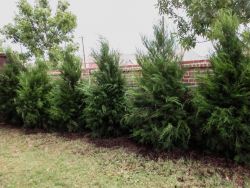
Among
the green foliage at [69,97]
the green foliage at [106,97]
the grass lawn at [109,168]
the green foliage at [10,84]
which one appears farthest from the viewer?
the green foliage at [10,84]

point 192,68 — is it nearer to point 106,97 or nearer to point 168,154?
point 168,154

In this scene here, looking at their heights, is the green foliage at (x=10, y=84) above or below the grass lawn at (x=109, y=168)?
above

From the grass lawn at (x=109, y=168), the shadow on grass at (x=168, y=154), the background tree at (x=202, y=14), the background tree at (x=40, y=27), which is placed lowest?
the grass lawn at (x=109, y=168)

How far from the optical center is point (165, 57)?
4312mm

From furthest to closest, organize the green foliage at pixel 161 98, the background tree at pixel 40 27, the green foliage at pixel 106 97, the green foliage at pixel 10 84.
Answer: the background tree at pixel 40 27 < the green foliage at pixel 10 84 < the green foliage at pixel 106 97 < the green foliage at pixel 161 98

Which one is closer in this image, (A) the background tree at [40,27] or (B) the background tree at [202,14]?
(B) the background tree at [202,14]

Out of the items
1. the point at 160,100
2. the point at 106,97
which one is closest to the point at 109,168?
the point at 160,100

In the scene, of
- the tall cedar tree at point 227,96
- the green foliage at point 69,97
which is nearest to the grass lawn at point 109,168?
the tall cedar tree at point 227,96

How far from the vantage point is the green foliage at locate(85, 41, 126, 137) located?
5.15 metres

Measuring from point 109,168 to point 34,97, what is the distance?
3529 mm

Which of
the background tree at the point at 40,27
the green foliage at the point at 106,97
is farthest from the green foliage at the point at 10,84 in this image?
the background tree at the point at 40,27

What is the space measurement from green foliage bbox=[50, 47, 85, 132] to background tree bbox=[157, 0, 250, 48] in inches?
99.7

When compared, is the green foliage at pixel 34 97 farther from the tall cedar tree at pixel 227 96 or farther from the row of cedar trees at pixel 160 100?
the tall cedar tree at pixel 227 96

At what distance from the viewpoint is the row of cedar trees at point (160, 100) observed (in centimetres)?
350
